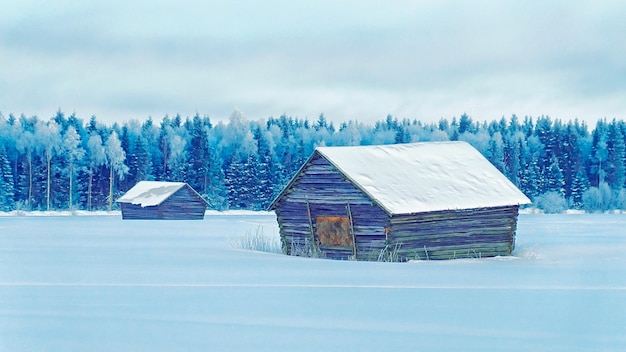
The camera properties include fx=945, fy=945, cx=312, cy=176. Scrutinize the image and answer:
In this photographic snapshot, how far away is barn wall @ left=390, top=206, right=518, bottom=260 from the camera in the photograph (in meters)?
31.6

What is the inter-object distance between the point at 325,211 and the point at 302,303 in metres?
12.9

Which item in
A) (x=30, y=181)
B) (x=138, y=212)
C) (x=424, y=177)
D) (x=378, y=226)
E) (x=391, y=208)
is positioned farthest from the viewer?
(x=30, y=181)

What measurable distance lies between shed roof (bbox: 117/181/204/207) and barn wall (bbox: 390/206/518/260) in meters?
46.3

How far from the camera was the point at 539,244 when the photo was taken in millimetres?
42375

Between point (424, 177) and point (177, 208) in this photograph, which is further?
point (177, 208)

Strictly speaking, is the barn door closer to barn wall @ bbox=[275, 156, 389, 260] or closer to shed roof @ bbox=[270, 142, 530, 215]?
barn wall @ bbox=[275, 156, 389, 260]

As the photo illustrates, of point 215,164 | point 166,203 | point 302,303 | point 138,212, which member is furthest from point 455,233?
point 215,164

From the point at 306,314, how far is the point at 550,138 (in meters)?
102

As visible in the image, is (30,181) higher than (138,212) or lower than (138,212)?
higher

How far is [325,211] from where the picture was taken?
3312 centimetres

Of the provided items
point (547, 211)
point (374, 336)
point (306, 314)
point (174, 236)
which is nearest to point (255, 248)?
point (174, 236)

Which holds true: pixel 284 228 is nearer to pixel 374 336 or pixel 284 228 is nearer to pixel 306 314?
pixel 306 314

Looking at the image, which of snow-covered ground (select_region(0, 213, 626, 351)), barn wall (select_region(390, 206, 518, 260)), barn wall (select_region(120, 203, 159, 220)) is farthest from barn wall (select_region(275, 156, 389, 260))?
barn wall (select_region(120, 203, 159, 220))

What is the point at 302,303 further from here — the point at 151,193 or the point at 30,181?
the point at 30,181
